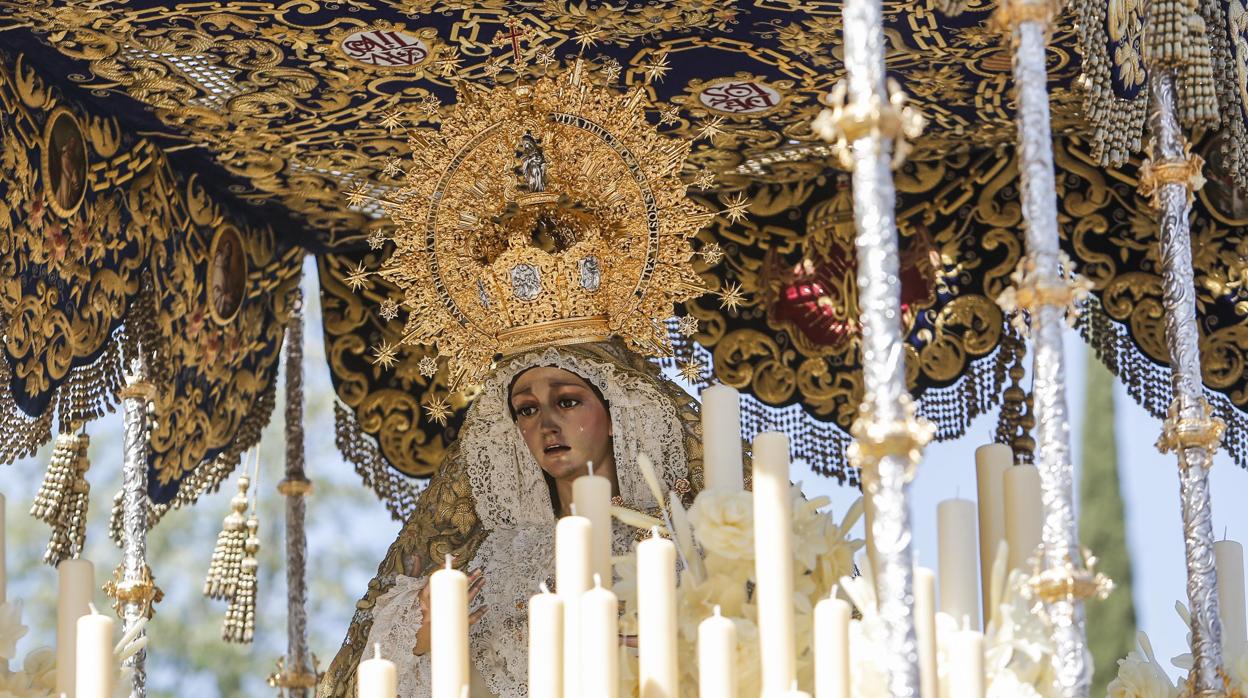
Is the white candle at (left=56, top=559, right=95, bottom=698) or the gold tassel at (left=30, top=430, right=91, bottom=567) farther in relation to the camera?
the gold tassel at (left=30, top=430, right=91, bottom=567)

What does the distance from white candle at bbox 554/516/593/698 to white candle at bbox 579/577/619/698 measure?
0.24 feet

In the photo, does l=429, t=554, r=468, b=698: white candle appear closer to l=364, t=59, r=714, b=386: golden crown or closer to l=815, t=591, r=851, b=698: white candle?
l=815, t=591, r=851, b=698: white candle

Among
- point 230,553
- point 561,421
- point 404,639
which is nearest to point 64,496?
point 230,553

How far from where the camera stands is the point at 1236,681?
5.29 m

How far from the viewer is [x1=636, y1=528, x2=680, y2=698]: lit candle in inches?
167

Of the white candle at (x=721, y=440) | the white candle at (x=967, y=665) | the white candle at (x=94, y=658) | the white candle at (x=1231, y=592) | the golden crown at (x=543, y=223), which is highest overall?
the golden crown at (x=543, y=223)

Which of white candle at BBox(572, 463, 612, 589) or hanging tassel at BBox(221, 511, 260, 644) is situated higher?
hanging tassel at BBox(221, 511, 260, 644)

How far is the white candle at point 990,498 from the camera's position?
4.77 metres

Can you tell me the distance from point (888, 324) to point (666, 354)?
2320mm

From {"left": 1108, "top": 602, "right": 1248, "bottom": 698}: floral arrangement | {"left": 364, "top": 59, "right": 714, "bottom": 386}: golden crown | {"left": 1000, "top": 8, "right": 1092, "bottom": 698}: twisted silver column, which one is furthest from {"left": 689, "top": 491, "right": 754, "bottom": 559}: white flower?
{"left": 364, "top": 59, "right": 714, "bottom": 386}: golden crown

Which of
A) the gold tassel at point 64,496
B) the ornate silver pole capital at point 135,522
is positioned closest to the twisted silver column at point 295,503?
the ornate silver pole capital at point 135,522

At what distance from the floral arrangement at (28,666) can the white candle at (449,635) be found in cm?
94

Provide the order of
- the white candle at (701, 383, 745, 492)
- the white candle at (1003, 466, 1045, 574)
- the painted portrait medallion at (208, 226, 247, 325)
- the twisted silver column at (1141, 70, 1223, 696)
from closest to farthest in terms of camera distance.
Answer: the white candle at (1003, 466, 1045, 574), the white candle at (701, 383, 745, 492), the twisted silver column at (1141, 70, 1223, 696), the painted portrait medallion at (208, 226, 247, 325)

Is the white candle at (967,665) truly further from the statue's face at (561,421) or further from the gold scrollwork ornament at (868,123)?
the statue's face at (561,421)
